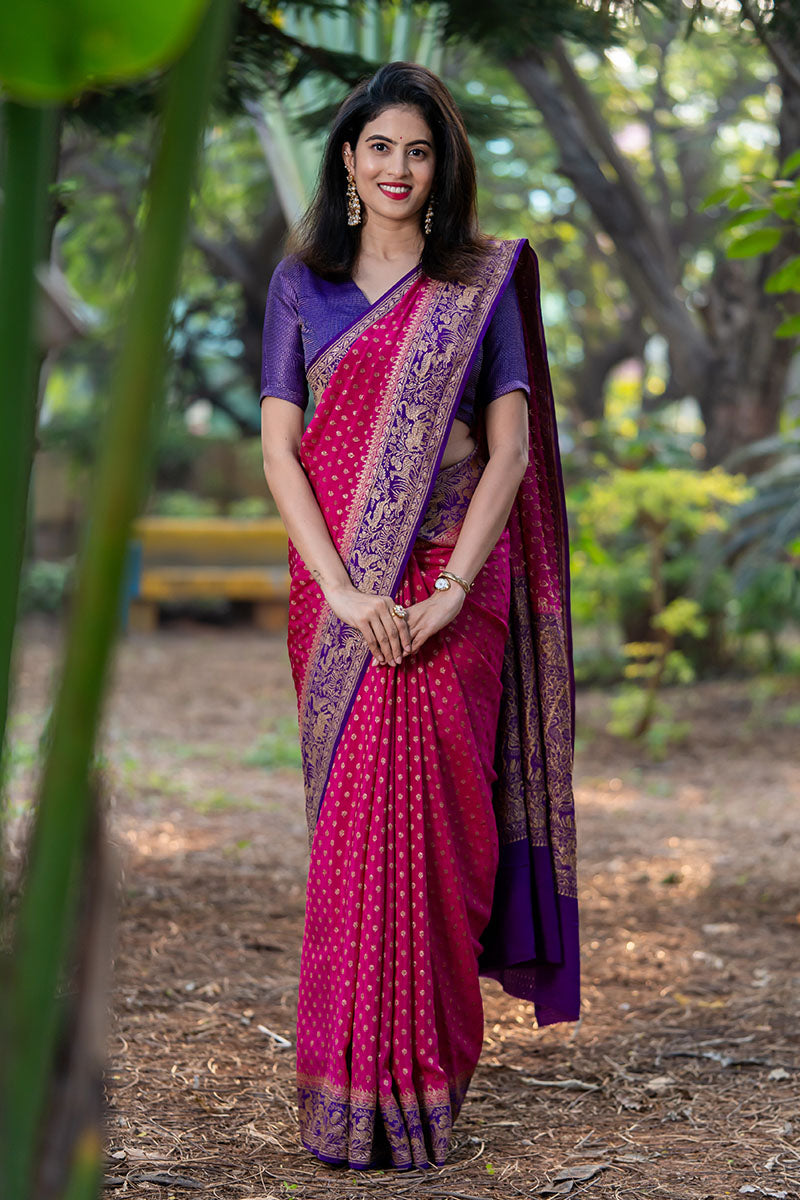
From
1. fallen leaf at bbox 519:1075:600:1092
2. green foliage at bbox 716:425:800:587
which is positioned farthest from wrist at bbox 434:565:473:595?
green foliage at bbox 716:425:800:587

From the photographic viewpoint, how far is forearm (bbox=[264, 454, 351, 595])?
2.11 meters

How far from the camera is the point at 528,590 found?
2381 millimetres

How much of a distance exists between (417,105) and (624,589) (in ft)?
17.5

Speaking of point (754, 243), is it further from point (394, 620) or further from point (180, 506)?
point (180, 506)

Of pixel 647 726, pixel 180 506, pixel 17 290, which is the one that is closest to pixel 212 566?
pixel 180 506

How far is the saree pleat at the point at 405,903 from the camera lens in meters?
2.02

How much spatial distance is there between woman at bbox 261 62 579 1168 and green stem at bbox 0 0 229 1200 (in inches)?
53.2

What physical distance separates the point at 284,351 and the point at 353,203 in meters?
0.29

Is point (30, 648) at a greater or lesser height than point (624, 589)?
lesser

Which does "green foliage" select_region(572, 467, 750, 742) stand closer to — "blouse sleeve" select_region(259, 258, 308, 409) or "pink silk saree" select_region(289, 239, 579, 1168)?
"pink silk saree" select_region(289, 239, 579, 1168)

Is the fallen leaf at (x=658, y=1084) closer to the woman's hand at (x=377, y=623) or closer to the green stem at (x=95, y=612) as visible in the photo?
the woman's hand at (x=377, y=623)

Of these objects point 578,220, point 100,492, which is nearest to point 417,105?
point 100,492

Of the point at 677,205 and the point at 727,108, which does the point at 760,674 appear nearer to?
the point at 727,108

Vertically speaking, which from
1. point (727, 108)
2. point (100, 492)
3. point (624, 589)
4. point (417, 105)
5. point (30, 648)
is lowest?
point (30, 648)
